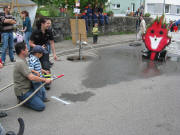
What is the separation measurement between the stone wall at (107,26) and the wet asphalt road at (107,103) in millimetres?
5362

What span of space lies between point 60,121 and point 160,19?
23.1ft

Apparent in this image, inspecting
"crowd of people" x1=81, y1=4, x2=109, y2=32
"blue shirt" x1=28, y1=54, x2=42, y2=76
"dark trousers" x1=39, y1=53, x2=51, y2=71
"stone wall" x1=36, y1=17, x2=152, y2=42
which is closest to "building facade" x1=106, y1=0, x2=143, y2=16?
"stone wall" x1=36, y1=17, x2=152, y2=42

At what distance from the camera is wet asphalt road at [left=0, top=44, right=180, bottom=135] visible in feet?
13.0

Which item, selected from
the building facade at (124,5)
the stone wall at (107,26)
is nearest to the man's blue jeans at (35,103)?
the stone wall at (107,26)

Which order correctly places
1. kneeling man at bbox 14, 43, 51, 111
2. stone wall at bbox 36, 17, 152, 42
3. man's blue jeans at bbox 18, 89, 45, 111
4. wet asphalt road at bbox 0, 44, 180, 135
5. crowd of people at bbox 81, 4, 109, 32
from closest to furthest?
wet asphalt road at bbox 0, 44, 180, 135
kneeling man at bbox 14, 43, 51, 111
man's blue jeans at bbox 18, 89, 45, 111
stone wall at bbox 36, 17, 152, 42
crowd of people at bbox 81, 4, 109, 32

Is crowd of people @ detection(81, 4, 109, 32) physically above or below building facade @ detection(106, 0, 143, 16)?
below

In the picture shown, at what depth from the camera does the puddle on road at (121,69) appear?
22.2 ft

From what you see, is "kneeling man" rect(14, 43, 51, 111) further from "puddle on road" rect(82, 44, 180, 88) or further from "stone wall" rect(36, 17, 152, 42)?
"stone wall" rect(36, 17, 152, 42)

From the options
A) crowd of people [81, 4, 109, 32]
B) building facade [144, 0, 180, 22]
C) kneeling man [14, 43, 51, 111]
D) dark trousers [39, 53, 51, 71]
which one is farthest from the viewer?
building facade [144, 0, 180, 22]

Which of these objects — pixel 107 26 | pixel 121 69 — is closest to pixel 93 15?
pixel 107 26

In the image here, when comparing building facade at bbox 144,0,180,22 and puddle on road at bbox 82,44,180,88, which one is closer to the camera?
puddle on road at bbox 82,44,180,88

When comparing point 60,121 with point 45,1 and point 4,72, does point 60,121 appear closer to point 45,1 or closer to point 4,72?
point 4,72

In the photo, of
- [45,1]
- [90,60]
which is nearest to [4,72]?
[90,60]

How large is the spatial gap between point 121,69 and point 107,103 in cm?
320
